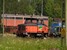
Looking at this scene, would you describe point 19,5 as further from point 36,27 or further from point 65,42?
point 65,42

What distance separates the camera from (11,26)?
156 ft

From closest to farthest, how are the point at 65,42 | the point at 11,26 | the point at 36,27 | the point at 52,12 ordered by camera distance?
the point at 65,42
the point at 36,27
the point at 11,26
the point at 52,12

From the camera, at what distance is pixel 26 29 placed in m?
31.7

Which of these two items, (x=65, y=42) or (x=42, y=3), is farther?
(x=42, y=3)

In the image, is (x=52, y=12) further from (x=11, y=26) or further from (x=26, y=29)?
(x=26, y=29)

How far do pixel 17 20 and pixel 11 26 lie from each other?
1.86m

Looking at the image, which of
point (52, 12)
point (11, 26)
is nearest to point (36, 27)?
point (11, 26)

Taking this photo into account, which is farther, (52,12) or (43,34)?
(52,12)

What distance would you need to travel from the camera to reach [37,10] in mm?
70875

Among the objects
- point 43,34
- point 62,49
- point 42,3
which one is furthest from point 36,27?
point 42,3

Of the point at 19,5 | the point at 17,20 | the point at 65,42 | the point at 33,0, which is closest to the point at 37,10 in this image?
the point at 33,0

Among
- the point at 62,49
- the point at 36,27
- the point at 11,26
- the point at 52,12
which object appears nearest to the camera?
the point at 62,49

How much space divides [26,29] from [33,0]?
120 ft

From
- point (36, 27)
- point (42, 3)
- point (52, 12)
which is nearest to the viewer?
point (36, 27)
